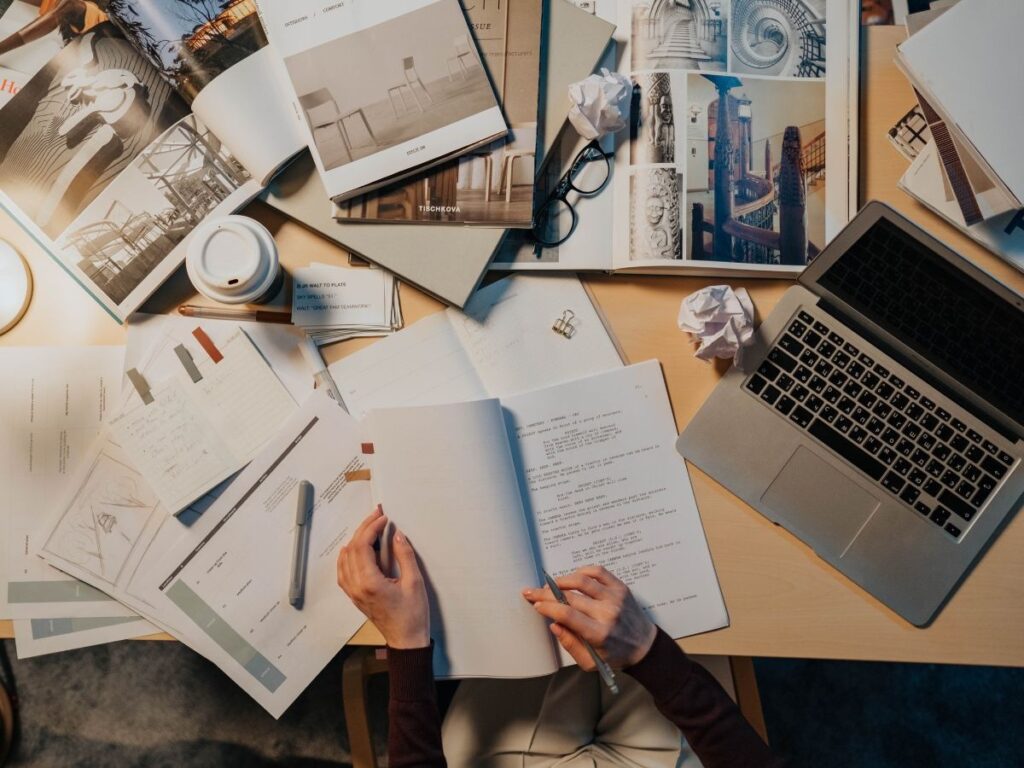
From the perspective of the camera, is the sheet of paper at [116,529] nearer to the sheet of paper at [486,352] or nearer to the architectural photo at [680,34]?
the sheet of paper at [486,352]

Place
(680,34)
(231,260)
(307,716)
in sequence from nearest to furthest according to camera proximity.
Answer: (231,260) → (680,34) → (307,716)

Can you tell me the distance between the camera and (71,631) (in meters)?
0.81

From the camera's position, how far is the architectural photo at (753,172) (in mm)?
837

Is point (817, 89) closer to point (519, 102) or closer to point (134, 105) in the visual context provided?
point (519, 102)

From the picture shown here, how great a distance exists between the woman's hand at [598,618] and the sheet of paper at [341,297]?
1.18 ft

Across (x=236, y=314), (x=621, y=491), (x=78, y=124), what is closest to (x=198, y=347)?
(x=236, y=314)

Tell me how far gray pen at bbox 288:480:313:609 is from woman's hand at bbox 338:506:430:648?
0.14ft

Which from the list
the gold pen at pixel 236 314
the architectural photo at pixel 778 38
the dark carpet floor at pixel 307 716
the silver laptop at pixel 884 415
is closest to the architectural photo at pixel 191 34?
the gold pen at pixel 236 314

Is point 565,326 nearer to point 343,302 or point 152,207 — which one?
point 343,302

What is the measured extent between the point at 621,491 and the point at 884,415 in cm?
30

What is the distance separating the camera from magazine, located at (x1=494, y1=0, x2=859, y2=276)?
2.75 feet

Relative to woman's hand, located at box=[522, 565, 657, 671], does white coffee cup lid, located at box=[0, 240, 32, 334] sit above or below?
above

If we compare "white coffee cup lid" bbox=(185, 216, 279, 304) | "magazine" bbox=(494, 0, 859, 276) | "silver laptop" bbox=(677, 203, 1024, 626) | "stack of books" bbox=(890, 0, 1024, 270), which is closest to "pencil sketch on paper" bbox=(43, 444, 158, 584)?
"white coffee cup lid" bbox=(185, 216, 279, 304)

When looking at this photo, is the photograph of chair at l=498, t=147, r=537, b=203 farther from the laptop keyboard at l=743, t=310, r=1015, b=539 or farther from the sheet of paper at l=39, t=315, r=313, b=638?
the sheet of paper at l=39, t=315, r=313, b=638
